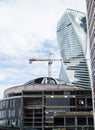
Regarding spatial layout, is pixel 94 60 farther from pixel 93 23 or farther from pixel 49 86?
pixel 49 86

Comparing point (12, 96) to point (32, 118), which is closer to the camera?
point (32, 118)

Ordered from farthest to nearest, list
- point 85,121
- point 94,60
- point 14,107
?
point 14,107
point 85,121
point 94,60

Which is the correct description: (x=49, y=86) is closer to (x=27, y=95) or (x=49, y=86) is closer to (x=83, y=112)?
(x=27, y=95)

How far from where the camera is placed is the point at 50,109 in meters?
155

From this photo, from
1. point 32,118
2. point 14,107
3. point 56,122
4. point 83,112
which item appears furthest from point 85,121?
point 14,107

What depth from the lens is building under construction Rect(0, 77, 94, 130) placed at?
153 m

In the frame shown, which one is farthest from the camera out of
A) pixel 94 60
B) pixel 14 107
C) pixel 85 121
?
pixel 14 107

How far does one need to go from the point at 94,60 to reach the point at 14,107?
291 ft

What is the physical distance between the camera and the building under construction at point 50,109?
502ft

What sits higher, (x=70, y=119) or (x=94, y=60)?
(x=94, y=60)

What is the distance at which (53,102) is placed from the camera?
157m

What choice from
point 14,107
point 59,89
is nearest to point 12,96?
point 14,107

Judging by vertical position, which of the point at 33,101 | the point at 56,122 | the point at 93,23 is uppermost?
the point at 93,23

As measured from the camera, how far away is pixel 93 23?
89.0 m
